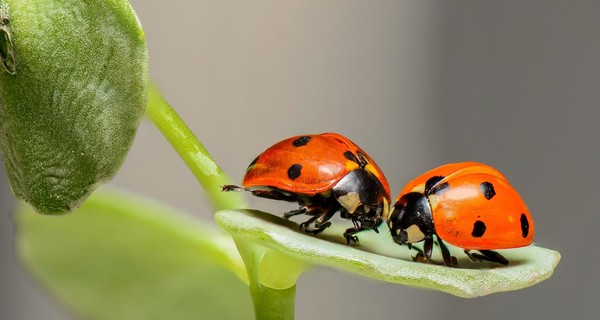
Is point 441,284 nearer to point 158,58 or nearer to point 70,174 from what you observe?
point 70,174

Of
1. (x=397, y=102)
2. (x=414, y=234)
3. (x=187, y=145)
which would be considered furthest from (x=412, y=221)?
(x=397, y=102)

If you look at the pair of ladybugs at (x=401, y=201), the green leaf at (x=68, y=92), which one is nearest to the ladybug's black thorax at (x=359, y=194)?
the pair of ladybugs at (x=401, y=201)

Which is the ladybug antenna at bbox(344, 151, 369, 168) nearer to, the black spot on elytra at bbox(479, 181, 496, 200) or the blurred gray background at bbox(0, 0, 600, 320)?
the black spot on elytra at bbox(479, 181, 496, 200)

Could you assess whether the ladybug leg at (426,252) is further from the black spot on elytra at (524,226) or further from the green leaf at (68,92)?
the green leaf at (68,92)

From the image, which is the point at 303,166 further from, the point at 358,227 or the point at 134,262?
the point at 134,262

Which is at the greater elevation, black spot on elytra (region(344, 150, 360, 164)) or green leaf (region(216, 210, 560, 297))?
green leaf (region(216, 210, 560, 297))

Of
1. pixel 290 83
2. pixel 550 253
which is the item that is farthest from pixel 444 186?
pixel 290 83

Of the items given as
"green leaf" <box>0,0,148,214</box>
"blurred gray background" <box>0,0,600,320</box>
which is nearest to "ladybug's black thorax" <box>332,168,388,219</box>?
"green leaf" <box>0,0,148,214</box>
